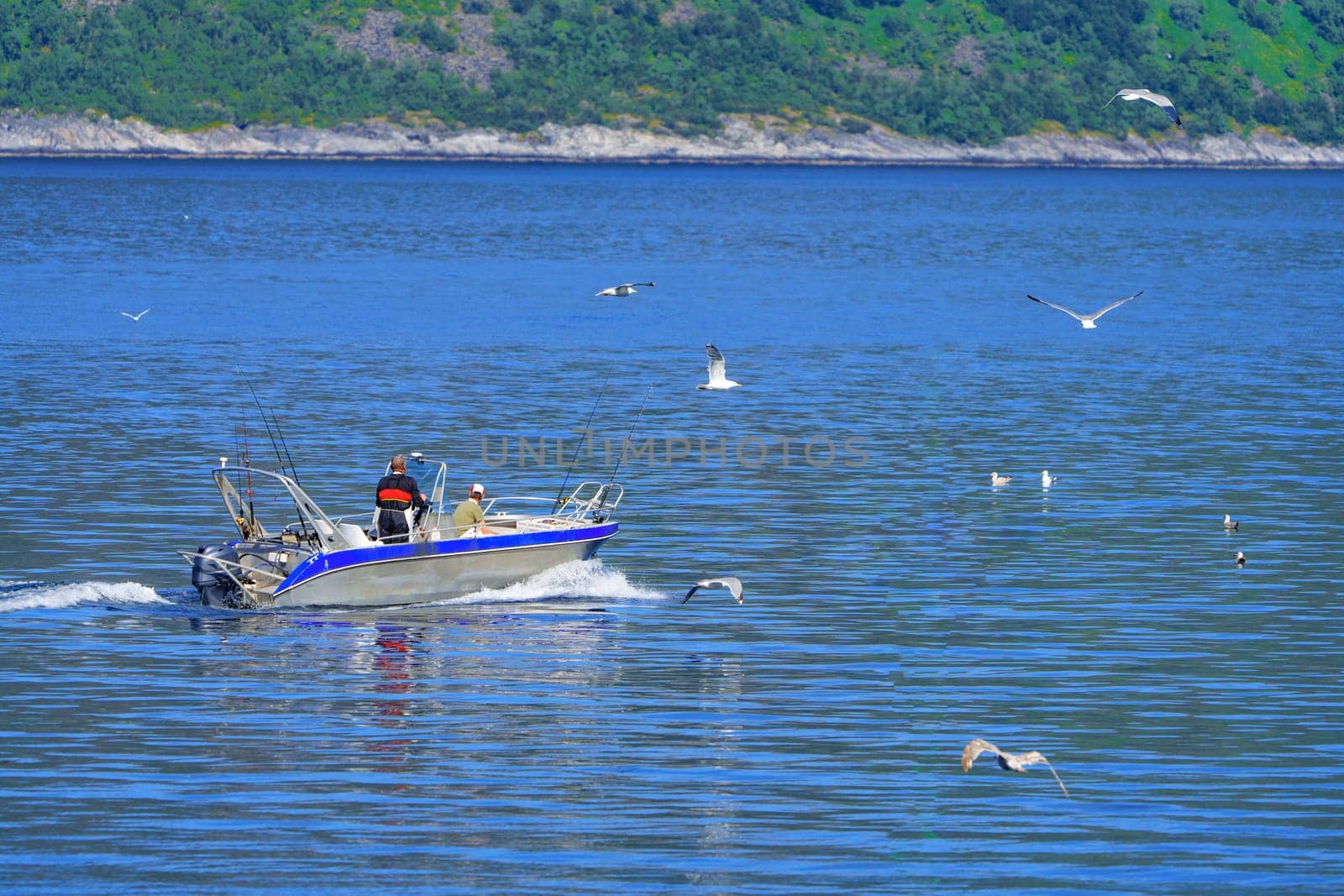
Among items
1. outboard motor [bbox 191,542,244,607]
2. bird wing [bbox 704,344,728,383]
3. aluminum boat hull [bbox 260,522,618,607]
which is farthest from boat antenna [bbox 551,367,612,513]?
outboard motor [bbox 191,542,244,607]

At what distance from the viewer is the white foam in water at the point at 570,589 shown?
35.5 metres

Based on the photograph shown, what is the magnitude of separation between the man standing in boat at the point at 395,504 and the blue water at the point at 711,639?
1287mm

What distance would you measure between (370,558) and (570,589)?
373 centimetres

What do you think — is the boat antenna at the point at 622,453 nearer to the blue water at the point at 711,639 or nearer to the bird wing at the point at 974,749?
the blue water at the point at 711,639

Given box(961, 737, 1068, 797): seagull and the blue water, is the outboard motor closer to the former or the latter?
the blue water

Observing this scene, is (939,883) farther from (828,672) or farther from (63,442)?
(63,442)

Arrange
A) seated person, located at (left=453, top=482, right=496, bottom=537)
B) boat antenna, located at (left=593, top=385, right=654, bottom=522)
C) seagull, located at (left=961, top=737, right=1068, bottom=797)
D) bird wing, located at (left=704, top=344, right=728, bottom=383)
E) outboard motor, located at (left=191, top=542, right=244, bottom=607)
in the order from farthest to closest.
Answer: bird wing, located at (left=704, top=344, right=728, bottom=383)
boat antenna, located at (left=593, top=385, right=654, bottom=522)
seated person, located at (left=453, top=482, right=496, bottom=537)
outboard motor, located at (left=191, top=542, right=244, bottom=607)
seagull, located at (left=961, top=737, right=1068, bottom=797)

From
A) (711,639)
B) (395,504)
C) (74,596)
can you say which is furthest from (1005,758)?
(74,596)

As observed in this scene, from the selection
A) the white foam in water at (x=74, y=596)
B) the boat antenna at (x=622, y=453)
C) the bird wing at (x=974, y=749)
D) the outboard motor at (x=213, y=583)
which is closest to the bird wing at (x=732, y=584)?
the boat antenna at (x=622, y=453)

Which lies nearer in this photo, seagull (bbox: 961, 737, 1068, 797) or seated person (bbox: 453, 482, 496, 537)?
seagull (bbox: 961, 737, 1068, 797)

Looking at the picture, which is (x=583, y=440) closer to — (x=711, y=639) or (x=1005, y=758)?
(x=711, y=639)

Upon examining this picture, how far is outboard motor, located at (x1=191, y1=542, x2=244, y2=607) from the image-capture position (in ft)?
111

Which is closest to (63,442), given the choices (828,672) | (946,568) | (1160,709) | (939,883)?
(946,568)

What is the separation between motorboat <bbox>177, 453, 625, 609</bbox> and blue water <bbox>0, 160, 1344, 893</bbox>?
0.40 metres
